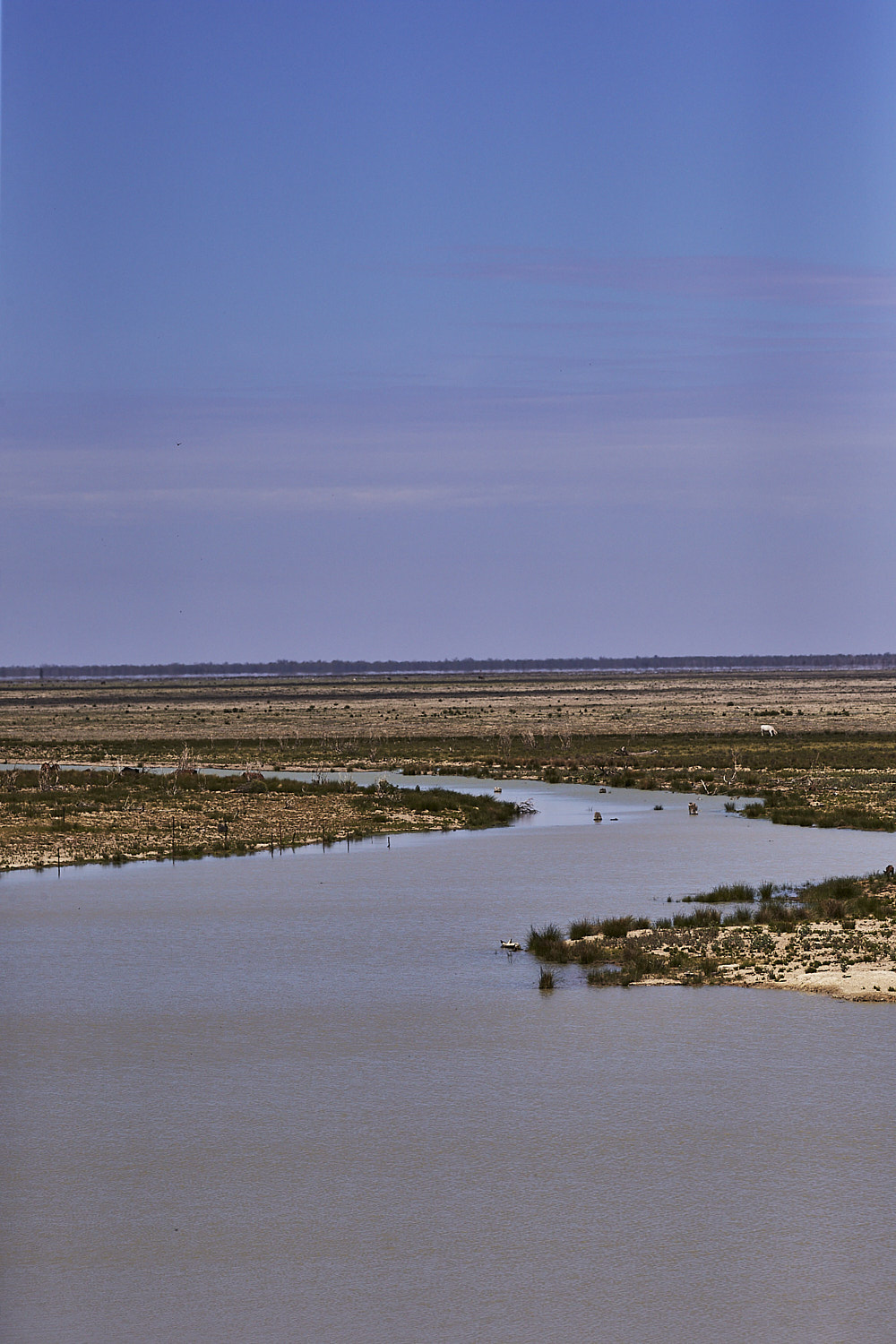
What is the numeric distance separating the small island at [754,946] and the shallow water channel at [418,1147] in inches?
21.0

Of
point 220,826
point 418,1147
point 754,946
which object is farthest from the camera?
point 220,826

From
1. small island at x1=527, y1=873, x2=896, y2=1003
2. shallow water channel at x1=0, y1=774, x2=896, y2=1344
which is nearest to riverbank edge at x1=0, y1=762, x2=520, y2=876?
shallow water channel at x1=0, y1=774, x2=896, y2=1344

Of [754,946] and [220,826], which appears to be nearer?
[754,946]

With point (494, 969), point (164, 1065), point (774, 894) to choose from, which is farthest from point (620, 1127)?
point (774, 894)

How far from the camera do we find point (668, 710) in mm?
102375

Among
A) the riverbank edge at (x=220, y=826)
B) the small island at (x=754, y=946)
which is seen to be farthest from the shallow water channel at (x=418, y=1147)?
the riverbank edge at (x=220, y=826)

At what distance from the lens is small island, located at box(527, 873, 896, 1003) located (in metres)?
19.6

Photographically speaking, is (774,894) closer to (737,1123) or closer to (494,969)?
(494,969)

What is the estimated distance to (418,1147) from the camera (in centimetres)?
1352

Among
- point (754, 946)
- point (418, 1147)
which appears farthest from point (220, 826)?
point (418, 1147)

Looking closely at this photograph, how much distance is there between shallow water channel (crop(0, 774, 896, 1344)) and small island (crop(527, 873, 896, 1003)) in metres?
0.53

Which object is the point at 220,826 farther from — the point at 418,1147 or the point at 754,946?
the point at 418,1147

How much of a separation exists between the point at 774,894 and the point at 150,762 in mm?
39307

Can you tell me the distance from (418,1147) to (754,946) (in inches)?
354
